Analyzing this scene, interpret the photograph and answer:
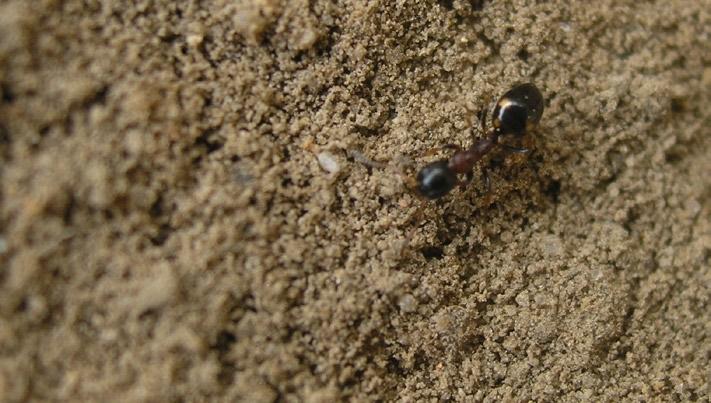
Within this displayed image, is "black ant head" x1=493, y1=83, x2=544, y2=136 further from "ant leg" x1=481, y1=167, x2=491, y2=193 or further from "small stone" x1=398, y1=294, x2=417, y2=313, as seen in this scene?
"small stone" x1=398, y1=294, x2=417, y2=313

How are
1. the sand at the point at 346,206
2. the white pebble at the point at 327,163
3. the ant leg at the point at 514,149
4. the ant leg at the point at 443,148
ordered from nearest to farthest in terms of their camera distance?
the sand at the point at 346,206 < the white pebble at the point at 327,163 < the ant leg at the point at 443,148 < the ant leg at the point at 514,149

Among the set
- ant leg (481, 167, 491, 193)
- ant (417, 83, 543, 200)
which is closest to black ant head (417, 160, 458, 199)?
ant (417, 83, 543, 200)

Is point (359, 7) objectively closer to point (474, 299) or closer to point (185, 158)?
point (185, 158)

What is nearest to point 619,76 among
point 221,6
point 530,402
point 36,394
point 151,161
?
point 530,402

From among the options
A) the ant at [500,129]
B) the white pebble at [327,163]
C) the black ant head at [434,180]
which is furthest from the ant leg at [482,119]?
the white pebble at [327,163]

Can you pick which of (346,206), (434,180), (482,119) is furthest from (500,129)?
(346,206)

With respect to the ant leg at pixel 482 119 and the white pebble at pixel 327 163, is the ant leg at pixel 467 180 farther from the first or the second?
the white pebble at pixel 327 163

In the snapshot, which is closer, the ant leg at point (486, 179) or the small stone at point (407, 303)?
the small stone at point (407, 303)
